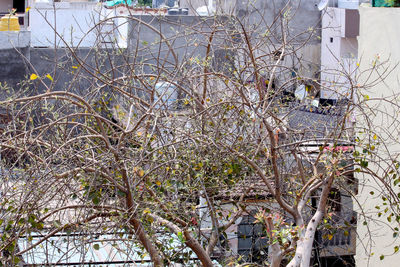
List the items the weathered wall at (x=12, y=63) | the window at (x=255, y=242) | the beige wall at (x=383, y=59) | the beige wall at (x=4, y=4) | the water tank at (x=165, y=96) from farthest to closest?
the beige wall at (x=4, y=4) < the weathered wall at (x=12, y=63) < the beige wall at (x=383, y=59) < the window at (x=255, y=242) < the water tank at (x=165, y=96)

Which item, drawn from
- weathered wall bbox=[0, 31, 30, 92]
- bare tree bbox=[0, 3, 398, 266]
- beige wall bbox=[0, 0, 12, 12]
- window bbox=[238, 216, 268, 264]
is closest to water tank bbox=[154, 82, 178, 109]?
bare tree bbox=[0, 3, 398, 266]

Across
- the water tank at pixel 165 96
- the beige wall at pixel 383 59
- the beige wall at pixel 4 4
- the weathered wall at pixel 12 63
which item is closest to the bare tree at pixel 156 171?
the water tank at pixel 165 96

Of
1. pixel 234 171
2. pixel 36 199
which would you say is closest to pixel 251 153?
pixel 234 171

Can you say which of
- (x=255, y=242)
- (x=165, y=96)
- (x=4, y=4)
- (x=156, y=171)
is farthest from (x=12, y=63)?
(x=4, y=4)

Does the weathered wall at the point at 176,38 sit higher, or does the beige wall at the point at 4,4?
the beige wall at the point at 4,4

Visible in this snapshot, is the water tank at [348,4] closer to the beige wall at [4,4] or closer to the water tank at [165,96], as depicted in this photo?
the water tank at [165,96]

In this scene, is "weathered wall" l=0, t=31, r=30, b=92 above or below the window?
above

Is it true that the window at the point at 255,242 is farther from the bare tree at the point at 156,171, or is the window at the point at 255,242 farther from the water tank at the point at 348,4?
the water tank at the point at 348,4

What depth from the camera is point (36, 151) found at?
7.05 metres

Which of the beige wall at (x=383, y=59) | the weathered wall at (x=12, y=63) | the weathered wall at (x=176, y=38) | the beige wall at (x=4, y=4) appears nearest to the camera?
the weathered wall at (x=176, y=38)

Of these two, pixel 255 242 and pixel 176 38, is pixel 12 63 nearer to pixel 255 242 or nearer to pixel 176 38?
pixel 176 38

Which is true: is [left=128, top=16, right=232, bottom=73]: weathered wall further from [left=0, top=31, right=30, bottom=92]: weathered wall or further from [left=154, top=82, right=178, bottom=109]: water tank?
[left=0, top=31, right=30, bottom=92]: weathered wall

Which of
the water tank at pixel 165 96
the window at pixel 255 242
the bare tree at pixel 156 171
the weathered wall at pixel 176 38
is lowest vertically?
the window at pixel 255 242

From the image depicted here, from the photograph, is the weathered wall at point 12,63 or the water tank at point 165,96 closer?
the water tank at point 165,96
